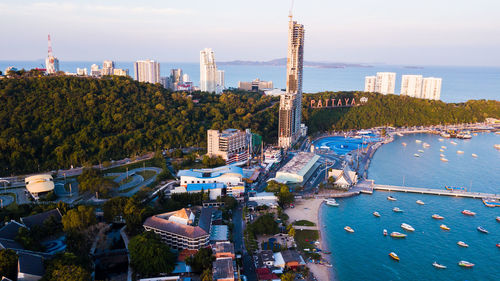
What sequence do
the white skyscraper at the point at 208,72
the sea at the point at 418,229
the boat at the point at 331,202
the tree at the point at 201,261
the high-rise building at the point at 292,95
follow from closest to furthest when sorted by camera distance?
the tree at the point at 201,261
the sea at the point at 418,229
the boat at the point at 331,202
the high-rise building at the point at 292,95
the white skyscraper at the point at 208,72

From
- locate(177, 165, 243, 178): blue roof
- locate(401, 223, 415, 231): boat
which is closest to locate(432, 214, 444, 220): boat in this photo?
locate(401, 223, 415, 231): boat

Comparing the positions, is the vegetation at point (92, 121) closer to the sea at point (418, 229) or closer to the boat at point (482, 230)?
the sea at point (418, 229)

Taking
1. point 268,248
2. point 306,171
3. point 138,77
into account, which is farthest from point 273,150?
point 138,77

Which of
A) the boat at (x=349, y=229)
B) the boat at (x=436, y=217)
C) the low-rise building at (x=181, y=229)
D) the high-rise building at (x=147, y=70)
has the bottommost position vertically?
the boat at (x=349, y=229)

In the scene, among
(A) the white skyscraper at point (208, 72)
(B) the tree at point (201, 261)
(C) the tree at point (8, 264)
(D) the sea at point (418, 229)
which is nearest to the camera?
(C) the tree at point (8, 264)

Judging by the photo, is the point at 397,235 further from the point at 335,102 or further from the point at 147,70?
the point at 147,70

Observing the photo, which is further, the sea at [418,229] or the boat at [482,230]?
the boat at [482,230]

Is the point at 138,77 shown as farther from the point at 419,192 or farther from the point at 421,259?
the point at 421,259

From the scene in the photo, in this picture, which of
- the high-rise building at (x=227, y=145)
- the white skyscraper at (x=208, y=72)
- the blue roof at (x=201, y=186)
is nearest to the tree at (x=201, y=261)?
the blue roof at (x=201, y=186)
